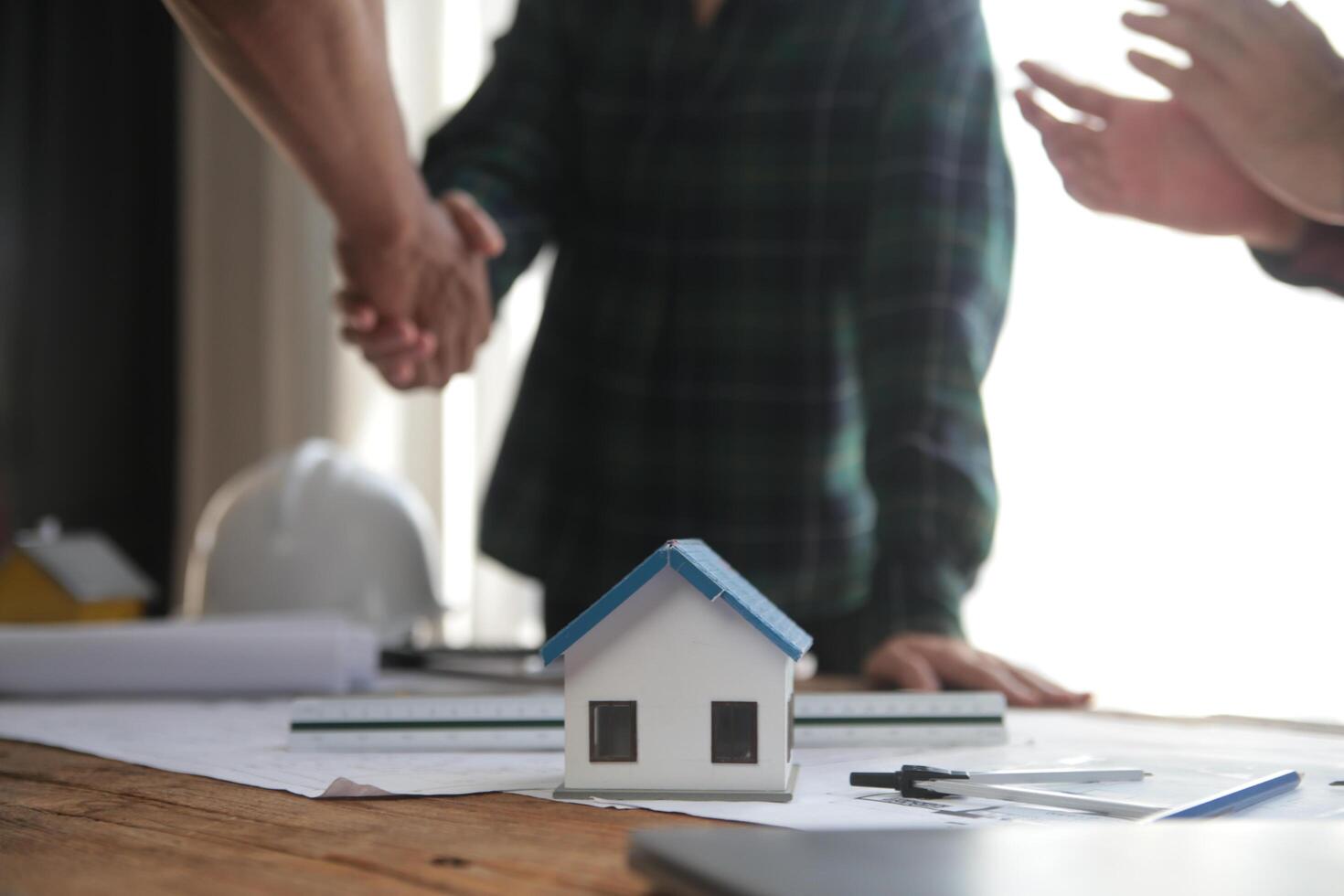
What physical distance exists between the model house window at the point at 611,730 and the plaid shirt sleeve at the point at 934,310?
1.85 ft

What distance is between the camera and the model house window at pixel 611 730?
2.02ft

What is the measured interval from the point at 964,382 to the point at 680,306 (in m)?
0.38

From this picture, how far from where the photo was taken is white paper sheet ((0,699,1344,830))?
570 mm

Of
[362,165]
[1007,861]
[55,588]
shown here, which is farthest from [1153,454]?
[1007,861]

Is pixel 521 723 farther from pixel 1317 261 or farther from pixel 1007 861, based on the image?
pixel 1317 261

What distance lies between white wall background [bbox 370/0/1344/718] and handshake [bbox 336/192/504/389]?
0.85 m

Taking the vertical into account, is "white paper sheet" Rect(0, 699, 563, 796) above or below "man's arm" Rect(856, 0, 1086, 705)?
below

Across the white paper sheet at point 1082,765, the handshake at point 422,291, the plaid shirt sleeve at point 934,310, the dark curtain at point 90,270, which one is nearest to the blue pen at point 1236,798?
the white paper sheet at point 1082,765

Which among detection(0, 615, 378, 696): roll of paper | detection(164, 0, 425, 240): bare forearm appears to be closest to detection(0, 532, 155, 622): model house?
detection(0, 615, 378, 696): roll of paper

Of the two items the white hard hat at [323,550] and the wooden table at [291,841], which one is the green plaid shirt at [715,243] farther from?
the wooden table at [291,841]

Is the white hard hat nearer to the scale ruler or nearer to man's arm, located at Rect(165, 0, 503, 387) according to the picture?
man's arm, located at Rect(165, 0, 503, 387)

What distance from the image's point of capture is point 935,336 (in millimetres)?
1233

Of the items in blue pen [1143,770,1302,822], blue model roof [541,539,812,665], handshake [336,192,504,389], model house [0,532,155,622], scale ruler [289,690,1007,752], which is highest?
handshake [336,192,504,389]

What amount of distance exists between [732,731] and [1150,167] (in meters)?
0.85
